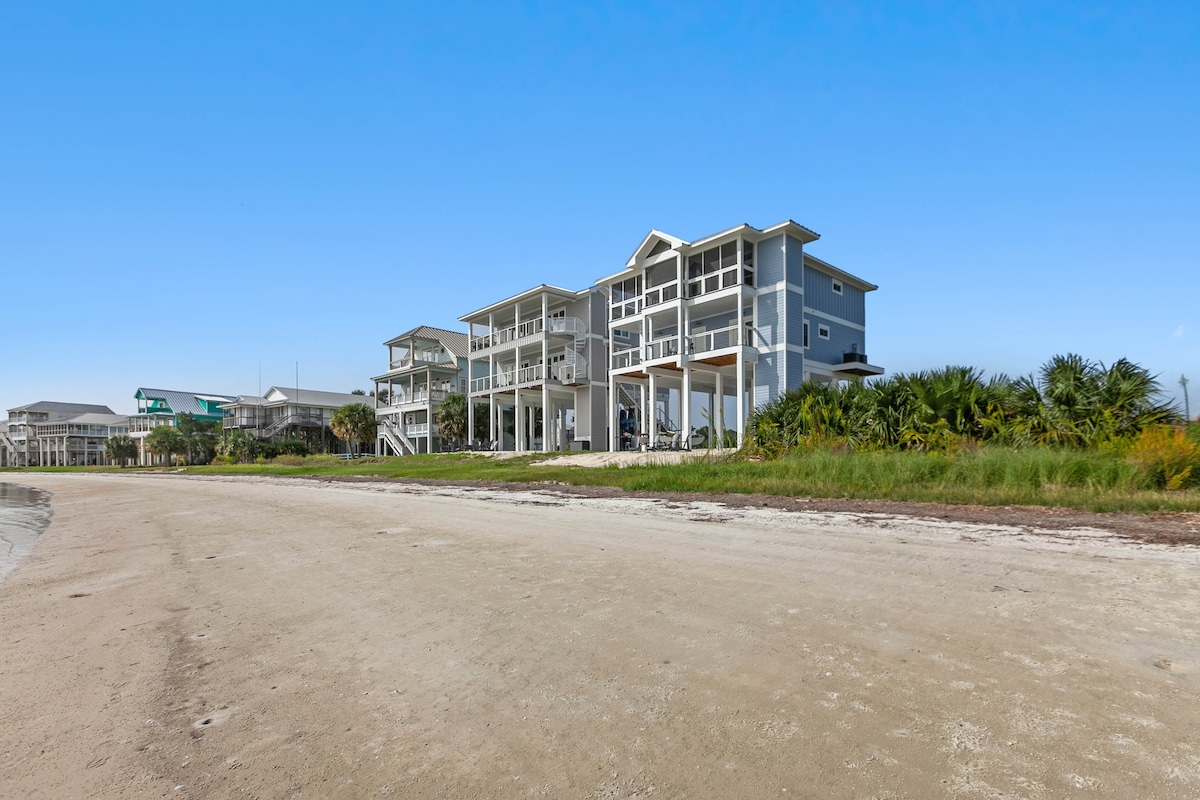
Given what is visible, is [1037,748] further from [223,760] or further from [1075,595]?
[223,760]

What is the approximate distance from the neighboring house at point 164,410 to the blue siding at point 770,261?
79285 millimetres

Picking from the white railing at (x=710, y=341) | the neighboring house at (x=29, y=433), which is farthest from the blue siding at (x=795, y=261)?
the neighboring house at (x=29, y=433)

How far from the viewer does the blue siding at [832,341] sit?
30.3m

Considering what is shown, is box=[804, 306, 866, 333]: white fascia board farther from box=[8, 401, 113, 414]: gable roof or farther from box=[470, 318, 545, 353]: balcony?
box=[8, 401, 113, 414]: gable roof

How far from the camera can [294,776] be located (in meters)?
2.36

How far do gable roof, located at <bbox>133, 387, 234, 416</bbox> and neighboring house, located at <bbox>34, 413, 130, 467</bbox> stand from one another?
12.5m

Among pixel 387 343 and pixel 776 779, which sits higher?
pixel 387 343

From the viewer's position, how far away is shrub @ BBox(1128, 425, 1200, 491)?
981 centimetres

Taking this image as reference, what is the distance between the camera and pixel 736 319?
30.8 m

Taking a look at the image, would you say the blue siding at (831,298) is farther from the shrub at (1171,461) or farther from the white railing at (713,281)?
the shrub at (1171,461)

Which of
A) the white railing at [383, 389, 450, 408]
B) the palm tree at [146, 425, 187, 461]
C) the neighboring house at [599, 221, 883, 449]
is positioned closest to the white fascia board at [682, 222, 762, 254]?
the neighboring house at [599, 221, 883, 449]

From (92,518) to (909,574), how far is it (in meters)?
16.5

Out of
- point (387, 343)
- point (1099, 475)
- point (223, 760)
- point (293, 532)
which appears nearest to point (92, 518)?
point (293, 532)

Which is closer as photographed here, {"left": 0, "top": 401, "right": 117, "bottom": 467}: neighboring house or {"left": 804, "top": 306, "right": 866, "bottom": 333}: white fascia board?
{"left": 804, "top": 306, "right": 866, "bottom": 333}: white fascia board
